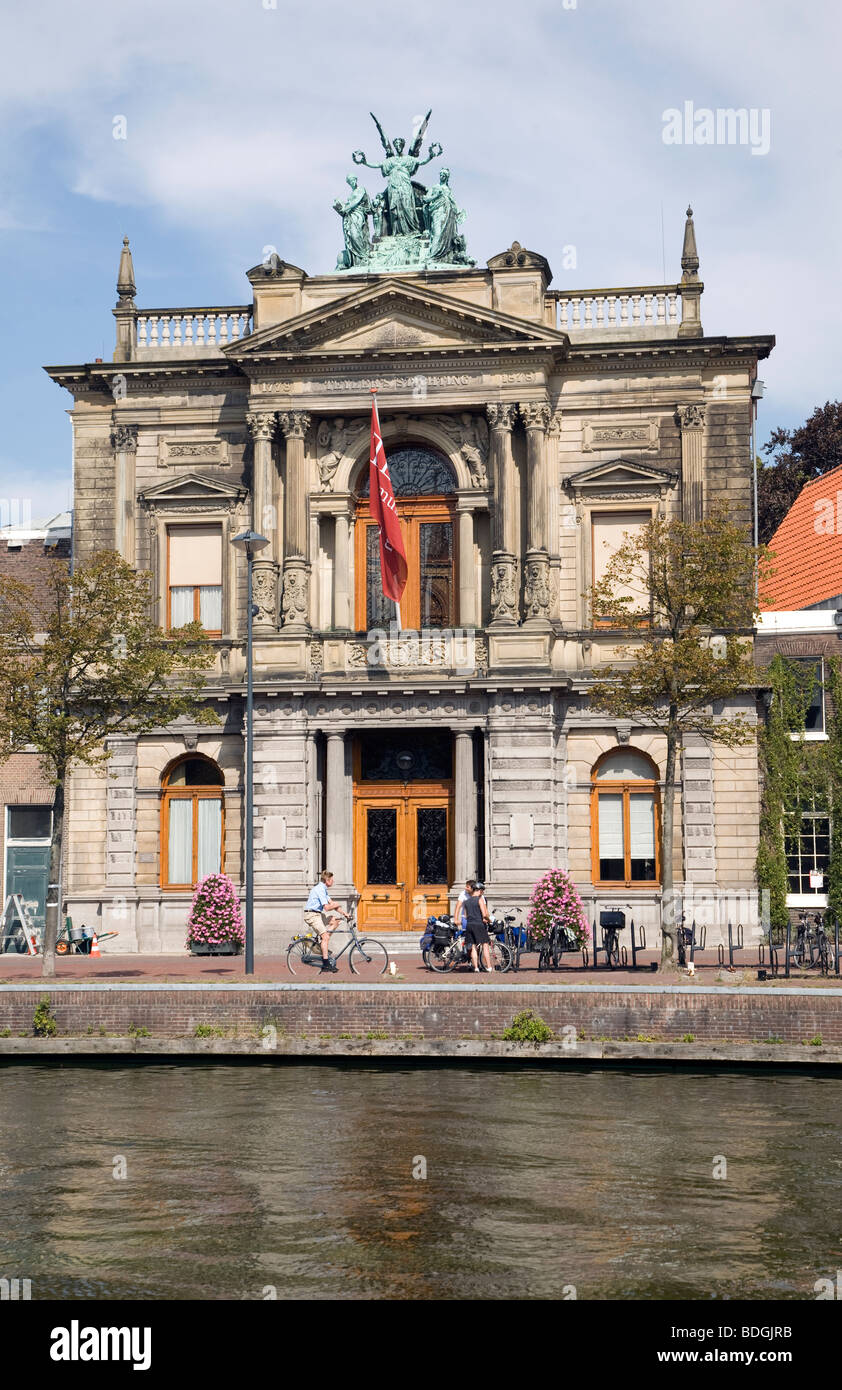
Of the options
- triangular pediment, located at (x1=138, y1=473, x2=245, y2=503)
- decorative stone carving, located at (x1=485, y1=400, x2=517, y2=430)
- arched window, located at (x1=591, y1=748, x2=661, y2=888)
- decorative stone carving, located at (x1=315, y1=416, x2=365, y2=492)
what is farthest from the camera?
triangular pediment, located at (x1=138, y1=473, x2=245, y2=503)

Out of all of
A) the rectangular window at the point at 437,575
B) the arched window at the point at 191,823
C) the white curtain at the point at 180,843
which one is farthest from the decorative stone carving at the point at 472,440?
the white curtain at the point at 180,843

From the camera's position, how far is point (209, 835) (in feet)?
123

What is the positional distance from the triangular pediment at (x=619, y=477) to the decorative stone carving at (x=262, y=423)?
22.8ft

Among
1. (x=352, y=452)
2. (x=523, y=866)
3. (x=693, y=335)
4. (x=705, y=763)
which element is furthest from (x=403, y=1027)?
(x=693, y=335)

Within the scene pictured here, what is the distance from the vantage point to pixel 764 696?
35.9 meters

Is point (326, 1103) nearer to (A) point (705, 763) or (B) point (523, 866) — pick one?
(B) point (523, 866)

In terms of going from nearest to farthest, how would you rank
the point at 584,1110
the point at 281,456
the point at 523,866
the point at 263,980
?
the point at 584,1110
the point at 263,980
the point at 523,866
the point at 281,456

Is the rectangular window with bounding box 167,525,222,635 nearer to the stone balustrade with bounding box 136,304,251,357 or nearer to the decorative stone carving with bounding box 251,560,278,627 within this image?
the decorative stone carving with bounding box 251,560,278,627

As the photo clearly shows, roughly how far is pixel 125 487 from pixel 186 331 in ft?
13.6

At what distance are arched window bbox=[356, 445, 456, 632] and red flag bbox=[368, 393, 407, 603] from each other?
1673 millimetres

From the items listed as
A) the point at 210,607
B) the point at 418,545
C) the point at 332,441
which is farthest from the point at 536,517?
the point at 210,607

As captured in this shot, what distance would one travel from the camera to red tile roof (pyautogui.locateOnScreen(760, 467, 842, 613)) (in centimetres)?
3984

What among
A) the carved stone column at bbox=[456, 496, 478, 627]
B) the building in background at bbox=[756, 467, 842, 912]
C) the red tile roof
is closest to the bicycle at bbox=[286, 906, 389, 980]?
the carved stone column at bbox=[456, 496, 478, 627]

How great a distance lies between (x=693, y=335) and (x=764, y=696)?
27.7 ft
